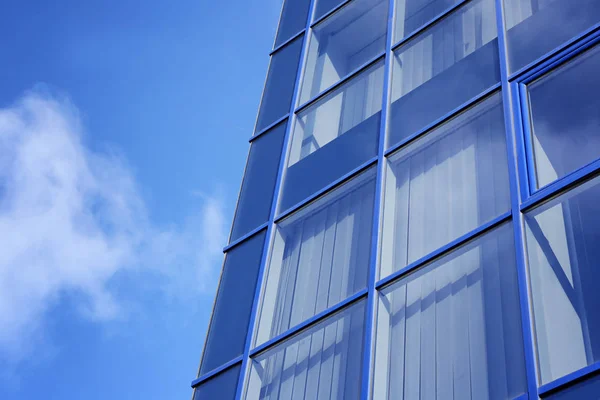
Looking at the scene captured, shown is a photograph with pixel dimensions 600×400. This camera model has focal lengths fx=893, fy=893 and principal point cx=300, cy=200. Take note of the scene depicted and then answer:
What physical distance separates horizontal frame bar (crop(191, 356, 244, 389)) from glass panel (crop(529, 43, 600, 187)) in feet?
13.7

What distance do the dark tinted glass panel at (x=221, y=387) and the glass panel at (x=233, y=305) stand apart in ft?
0.64

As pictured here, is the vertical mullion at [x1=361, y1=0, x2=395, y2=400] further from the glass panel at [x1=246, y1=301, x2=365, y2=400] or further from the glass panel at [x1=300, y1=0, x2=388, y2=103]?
the glass panel at [x1=300, y1=0, x2=388, y2=103]

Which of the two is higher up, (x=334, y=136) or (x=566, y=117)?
(x=334, y=136)

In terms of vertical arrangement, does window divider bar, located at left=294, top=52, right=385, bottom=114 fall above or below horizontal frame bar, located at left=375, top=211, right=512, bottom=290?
above

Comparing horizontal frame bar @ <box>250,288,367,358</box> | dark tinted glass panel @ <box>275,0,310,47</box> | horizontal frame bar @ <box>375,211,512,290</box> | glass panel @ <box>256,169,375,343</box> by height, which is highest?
dark tinted glass panel @ <box>275,0,310,47</box>

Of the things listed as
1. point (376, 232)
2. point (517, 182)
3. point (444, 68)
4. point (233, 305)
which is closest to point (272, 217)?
point (233, 305)

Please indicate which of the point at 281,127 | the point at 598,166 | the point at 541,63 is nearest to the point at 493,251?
the point at 598,166

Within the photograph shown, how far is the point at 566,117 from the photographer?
31.0ft

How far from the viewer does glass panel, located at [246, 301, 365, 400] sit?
9508mm

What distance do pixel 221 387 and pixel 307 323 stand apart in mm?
1333

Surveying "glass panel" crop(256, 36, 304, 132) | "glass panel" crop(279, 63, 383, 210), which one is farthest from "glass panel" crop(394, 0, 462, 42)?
"glass panel" crop(256, 36, 304, 132)

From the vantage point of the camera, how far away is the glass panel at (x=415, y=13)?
13234 millimetres

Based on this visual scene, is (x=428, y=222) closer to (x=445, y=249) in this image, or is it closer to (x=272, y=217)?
(x=445, y=249)

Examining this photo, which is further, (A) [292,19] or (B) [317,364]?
(A) [292,19]
